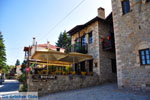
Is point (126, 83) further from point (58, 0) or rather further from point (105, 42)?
point (58, 0)

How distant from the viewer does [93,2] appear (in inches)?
309

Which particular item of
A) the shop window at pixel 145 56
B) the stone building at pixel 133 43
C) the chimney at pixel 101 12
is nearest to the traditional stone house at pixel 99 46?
the chimney at pixel 101 12

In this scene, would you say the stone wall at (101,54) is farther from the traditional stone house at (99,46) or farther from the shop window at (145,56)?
the shop window at (145,56)

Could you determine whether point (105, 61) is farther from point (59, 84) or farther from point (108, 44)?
point (59, 84)

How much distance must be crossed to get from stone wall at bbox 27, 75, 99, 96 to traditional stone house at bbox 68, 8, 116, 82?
172 cm

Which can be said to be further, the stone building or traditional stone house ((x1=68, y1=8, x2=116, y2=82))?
traditional stone house ((x1=68, y1=8, x2=116, y2=82))

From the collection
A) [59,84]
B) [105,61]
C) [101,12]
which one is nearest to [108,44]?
[105,61]

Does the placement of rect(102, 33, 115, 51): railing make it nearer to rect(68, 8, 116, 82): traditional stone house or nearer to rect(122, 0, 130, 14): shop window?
rect(68, 8, 116, 82): traditional stone house

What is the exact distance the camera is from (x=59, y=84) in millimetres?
9273

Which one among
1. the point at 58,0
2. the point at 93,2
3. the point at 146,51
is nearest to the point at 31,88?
the point at 58,0

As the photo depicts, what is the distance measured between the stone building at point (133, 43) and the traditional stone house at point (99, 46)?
303cm

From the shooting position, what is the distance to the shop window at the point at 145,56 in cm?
740

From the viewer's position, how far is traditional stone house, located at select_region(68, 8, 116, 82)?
12312 millimetres

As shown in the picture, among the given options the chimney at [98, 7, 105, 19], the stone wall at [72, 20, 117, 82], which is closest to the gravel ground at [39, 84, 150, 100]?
the stone wall at [72, 20, 117, 82]
